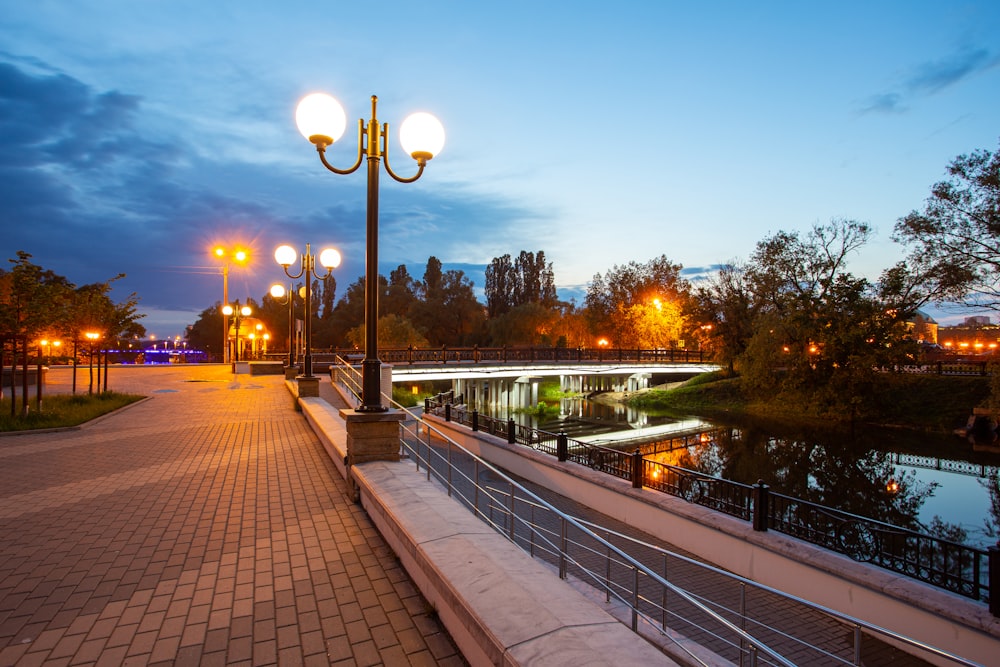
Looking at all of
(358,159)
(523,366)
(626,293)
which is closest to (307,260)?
(358,159)

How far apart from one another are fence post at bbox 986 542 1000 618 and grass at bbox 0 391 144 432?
58.0ft

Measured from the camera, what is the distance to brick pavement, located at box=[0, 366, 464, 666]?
3.72 m

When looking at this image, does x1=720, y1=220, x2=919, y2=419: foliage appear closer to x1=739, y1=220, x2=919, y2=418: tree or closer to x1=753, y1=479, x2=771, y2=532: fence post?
x1=739, y1=220, x2=919, y2=418: tree

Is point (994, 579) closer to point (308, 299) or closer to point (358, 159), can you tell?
point (358, 159)

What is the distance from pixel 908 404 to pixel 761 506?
34.8 metres

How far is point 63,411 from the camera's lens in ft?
48.3

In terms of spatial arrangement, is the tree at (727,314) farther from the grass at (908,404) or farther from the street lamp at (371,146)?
the street lamp at (371,146)

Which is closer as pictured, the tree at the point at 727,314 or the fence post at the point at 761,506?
the fence post at the point at 761,506

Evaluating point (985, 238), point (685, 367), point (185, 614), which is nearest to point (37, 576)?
point (185, 614)

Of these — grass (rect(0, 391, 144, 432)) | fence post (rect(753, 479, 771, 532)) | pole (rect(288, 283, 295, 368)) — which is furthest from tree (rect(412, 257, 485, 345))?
fence post (rect(753, 479, 771, 532))

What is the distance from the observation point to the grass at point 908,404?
33.9 metres

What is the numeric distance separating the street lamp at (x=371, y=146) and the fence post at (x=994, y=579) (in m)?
8.19

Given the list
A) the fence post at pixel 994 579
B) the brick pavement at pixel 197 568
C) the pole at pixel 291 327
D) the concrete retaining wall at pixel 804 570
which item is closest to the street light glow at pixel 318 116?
the brick pavement at pixel 197 568

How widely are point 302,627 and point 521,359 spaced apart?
115 ft
